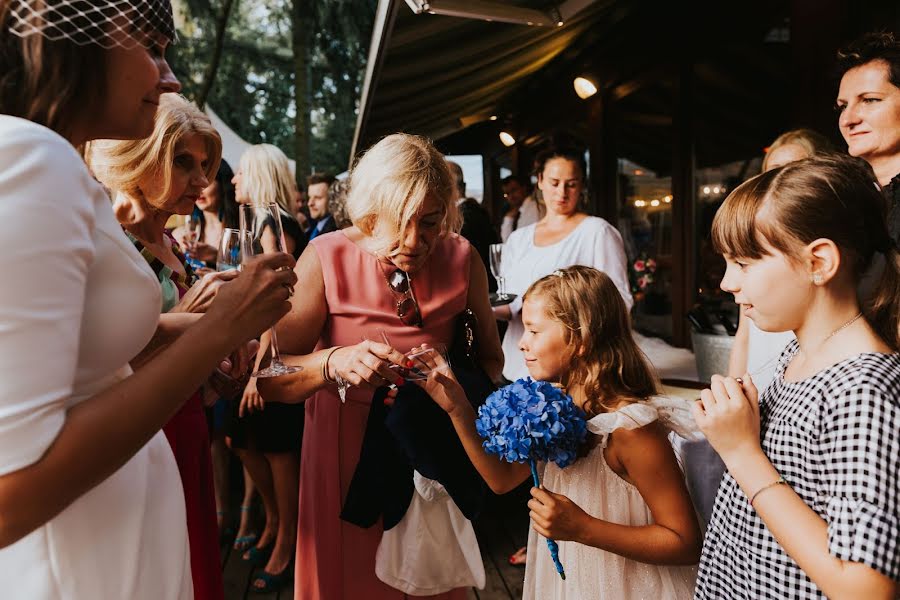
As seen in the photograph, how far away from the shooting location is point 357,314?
1.93 m

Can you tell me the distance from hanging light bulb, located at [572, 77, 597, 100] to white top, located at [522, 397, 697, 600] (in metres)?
5.27

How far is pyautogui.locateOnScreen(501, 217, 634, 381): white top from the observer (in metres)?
3.37

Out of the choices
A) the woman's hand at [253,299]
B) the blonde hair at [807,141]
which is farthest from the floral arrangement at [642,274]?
the woman's hand at [253,299]

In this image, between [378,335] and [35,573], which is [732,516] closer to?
[378,335]

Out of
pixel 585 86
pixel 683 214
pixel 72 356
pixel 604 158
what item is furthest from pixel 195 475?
pixel 604 158

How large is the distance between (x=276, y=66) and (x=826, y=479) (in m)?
22.1

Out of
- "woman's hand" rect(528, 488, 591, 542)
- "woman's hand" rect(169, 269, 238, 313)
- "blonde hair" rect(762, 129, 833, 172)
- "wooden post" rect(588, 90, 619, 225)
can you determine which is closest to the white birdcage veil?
"woman's hand" rect(169, 269, 238, 313)

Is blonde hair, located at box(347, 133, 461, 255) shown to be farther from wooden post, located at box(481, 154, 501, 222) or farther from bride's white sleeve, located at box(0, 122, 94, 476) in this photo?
wooden post, located at box(481, 154, 501, 222)

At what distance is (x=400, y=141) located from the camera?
1.91 meters

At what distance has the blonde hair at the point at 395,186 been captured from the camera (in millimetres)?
1819

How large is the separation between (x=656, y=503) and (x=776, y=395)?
43cm

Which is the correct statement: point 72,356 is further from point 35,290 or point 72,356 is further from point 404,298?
point 404,298

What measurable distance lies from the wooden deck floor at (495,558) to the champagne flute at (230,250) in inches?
91.8

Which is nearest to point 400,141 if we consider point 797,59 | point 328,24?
point 797,59
